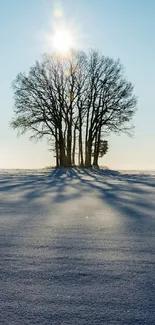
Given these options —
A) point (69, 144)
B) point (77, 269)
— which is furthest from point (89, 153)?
point (77, 269)

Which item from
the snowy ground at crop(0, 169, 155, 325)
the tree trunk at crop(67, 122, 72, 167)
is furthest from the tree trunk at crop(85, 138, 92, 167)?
→ the snowy ground at crop(0, 169, 155, 325)

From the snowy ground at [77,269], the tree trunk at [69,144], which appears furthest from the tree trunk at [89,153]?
the snowy ground at [77,269]

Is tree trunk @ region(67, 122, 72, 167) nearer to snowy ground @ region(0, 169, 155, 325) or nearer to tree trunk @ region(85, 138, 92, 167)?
tree trunk @ region(85, 138, 92, 167)

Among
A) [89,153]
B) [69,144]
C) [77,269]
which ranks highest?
[69,144]

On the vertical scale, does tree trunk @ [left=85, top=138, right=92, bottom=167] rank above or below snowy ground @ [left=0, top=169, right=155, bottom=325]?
above

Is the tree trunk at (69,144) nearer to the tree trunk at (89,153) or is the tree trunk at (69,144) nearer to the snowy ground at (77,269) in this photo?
the tree trunk at (89,153)

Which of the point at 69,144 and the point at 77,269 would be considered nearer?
the point at 77,269

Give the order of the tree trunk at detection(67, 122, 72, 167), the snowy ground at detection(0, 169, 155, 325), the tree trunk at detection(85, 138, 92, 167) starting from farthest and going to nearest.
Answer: the tree trunk at detection(85, 138, 92, 167), the tree trunk at detection(67, 122, 72, 167), the snowy ground at detection(0, 169, 155, 325)

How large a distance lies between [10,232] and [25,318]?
81.1 inches

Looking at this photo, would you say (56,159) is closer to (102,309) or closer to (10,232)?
(10,232)

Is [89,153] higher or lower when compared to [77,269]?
higher

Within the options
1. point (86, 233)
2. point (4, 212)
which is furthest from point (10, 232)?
point (4, 212)

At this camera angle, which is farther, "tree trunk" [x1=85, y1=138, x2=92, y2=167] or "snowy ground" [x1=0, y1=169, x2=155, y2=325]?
"tree trunk" [x1=85, y1=138, x2=92, y2=167]

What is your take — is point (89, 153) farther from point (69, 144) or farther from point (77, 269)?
point (77, 269)
